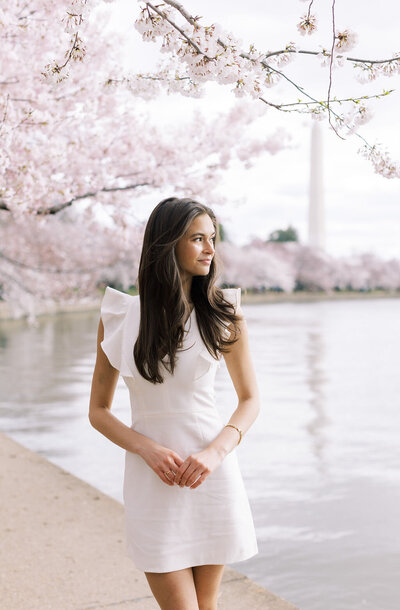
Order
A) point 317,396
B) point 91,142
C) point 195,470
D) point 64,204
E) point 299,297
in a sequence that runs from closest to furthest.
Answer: point 195,470 → point 64,204 → point 91,142 → point 317,396 → point 299,297

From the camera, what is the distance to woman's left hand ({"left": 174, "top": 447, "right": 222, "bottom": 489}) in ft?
7.37

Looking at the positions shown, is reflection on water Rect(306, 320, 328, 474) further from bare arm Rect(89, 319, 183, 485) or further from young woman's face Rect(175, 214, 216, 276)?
young woman's face Rect(175, 214, 216, 276)

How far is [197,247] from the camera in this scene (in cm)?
240

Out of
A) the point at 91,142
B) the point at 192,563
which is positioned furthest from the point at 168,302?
the point at 91,142

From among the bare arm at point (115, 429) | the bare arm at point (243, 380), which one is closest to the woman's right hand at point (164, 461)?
the bare arm at point (115, 429)

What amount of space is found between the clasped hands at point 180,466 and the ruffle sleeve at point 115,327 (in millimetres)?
267

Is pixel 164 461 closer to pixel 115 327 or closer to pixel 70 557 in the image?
pixel 115 327

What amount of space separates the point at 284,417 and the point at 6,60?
6811mm

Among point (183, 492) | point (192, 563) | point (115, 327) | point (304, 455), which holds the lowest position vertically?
point (304, 455)

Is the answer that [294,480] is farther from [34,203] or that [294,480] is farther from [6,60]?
[6,60]

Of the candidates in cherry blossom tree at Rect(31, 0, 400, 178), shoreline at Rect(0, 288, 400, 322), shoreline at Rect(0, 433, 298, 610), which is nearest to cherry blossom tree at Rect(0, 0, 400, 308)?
cherry blossom tree at Rect(31, 0, 400, 178)

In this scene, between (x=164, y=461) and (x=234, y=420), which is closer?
(x=164, y=461)

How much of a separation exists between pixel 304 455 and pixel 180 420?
704cm

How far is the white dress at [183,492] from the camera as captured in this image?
2.31m
